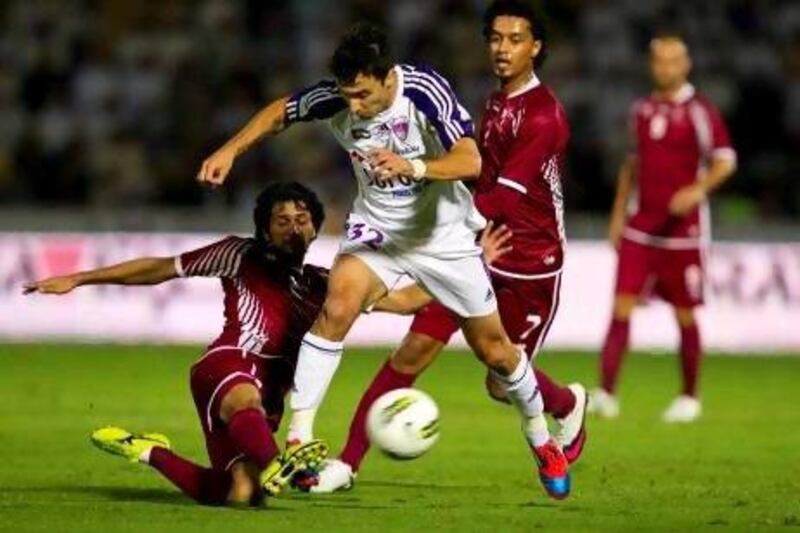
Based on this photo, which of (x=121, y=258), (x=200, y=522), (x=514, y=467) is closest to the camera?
(x=200, y=522)

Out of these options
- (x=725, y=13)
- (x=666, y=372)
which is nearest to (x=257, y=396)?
(x=666, y=372)

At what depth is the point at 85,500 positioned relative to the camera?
9.38 meters

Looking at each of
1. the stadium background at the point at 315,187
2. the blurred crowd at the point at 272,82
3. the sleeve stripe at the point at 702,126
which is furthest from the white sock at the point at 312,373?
the blurred crowd at the point at 272,82

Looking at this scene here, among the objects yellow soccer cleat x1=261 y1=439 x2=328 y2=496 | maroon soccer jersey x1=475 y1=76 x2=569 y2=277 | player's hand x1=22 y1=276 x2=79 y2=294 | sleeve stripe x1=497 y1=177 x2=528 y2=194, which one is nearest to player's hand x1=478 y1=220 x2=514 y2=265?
maroon soccer jersey x1=475 y1=76 x2=569 y2=277

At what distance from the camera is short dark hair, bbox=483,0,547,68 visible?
398 inches

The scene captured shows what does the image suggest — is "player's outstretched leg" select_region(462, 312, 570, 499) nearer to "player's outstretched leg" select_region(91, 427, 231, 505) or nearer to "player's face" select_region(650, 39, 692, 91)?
"player's outstretched leg" select_region(91, 427, 231, 505)

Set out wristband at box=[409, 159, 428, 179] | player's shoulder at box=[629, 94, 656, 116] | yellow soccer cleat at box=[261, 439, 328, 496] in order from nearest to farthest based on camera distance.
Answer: yellow soccer cleat at box=[261, 439, 328, 496] → wristband at box=[409, 159, 428, 179] → player's shoulder at box=[629, 94, 656, 116]

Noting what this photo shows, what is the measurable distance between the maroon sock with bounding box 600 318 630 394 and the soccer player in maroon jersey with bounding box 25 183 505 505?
4.40m

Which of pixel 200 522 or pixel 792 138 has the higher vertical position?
pixel 200 522

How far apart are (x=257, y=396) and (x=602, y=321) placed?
33.8ft

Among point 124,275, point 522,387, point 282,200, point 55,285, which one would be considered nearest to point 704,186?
point 522,387

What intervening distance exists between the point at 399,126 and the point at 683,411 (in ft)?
17.4

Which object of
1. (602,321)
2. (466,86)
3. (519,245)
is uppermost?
(519,245)

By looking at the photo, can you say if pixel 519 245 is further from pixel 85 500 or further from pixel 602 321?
pixel 602 321
